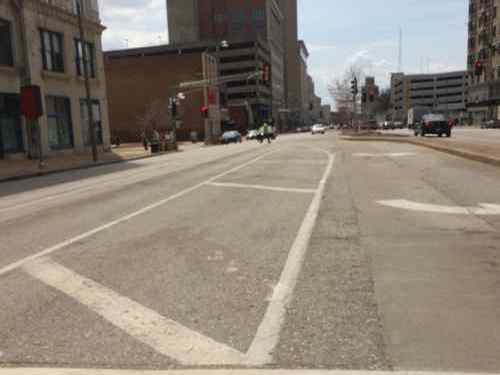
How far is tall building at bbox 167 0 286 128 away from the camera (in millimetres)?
116688

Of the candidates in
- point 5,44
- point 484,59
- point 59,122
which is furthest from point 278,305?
point 484,59

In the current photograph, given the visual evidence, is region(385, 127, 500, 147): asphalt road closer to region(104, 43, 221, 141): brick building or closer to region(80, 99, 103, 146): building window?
region(80, 99, 103, 146): building window

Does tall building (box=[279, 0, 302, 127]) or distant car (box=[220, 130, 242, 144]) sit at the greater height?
tall building (box=[279, 0, 302, 127])

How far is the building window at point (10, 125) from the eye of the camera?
27172 mm

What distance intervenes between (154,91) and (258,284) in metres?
85.1

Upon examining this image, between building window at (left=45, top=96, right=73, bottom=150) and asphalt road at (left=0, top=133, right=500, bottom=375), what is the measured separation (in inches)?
920

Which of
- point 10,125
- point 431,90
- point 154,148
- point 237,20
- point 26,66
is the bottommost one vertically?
point 154,148

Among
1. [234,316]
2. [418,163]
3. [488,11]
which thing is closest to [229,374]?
[234,316]

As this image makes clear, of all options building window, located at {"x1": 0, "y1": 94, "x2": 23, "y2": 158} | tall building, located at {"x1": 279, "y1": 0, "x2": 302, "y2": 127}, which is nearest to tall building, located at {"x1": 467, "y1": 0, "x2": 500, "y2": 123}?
building window, located at {"x1": 0, "y1": 94, "x2": 23, "y2": 158}

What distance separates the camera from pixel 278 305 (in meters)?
4.11

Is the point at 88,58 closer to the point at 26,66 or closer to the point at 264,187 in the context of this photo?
the point at 26,66

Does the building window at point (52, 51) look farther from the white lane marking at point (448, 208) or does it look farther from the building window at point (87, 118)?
the white lane marking at point (448, 208)

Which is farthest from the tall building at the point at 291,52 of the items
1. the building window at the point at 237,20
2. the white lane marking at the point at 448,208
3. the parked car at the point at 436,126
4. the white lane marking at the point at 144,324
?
the white lane marking at the point at 144,324

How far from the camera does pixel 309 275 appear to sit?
4891 mm
